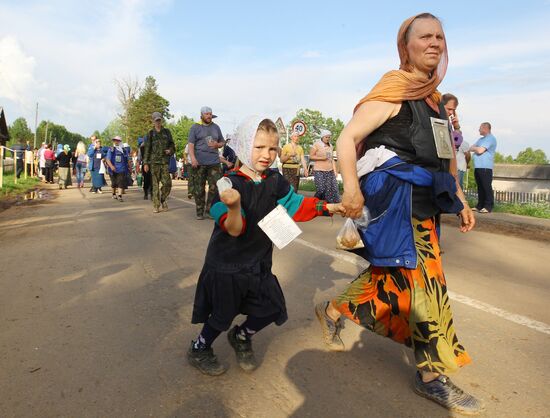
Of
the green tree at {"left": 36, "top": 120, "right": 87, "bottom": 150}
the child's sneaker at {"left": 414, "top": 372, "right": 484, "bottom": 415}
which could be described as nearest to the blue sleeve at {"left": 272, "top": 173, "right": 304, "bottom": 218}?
the child's sneaker at {"left": 414, "top": 372, "right": 484, "bottom": 415}

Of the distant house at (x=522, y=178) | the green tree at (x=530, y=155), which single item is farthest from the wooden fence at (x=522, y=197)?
the green tree at (x=530, y=155)

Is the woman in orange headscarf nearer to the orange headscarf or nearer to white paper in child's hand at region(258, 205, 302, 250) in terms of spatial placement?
the orange headscarf

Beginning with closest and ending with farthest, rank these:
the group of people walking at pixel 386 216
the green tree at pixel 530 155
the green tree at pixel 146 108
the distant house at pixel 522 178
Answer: the group of people walking at pixel 386 216 → the distant house at pixel 522 178 → the green tree at pixel 146 108 → the green tree at pixel 530 155

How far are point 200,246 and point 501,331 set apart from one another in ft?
13.1

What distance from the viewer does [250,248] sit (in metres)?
2.63

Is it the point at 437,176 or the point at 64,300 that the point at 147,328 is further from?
the point at 437,176

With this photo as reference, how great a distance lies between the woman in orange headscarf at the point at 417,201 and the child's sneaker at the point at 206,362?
922 mm

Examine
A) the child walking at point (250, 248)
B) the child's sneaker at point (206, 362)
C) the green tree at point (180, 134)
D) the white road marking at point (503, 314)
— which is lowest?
the white road marking at point (503, 314)

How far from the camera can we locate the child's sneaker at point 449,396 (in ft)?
7.89

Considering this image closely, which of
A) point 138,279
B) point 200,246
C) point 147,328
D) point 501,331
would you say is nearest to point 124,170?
point 200,246

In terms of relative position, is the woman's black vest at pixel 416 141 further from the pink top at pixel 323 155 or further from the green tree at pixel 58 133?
the green tree at pixel 58 133

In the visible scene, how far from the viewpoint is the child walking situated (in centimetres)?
257

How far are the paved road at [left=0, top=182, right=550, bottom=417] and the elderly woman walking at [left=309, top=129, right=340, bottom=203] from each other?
5196 mm

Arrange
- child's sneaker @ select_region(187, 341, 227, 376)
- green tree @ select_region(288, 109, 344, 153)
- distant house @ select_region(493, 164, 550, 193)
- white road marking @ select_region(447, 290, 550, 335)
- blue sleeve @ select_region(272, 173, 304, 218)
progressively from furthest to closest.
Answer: green tree @ select_region(288, 109, 344, 153)
distant house @ select_region(493, 164, 550, 193)
white road marking @ select_region(447, 290, 550, 335)
child's sneaker @ select_region(187, 341, 227, 376)
blue sleeve @ select_region(272, 173, 304, 218)
